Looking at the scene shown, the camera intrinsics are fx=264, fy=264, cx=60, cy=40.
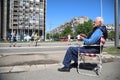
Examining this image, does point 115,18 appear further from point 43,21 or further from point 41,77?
point 43,21

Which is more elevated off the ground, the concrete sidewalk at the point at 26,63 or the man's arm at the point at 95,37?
the man's arm at the point at 95,37

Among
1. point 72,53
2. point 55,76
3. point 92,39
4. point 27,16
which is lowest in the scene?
point 55,76

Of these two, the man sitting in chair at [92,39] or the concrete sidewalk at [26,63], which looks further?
the concrete sidewalk at [26,63]

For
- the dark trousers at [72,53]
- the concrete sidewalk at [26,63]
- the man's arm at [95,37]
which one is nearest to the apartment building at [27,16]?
the concrete sidewalk at [26,63]

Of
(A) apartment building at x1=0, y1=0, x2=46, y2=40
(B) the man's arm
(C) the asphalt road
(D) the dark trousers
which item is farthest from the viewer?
(A) apartment building at x1=0, y1=0, x2=46, y2=40

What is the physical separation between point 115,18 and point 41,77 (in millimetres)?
10792

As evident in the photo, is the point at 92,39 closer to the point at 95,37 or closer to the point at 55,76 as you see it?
the point at 95,37

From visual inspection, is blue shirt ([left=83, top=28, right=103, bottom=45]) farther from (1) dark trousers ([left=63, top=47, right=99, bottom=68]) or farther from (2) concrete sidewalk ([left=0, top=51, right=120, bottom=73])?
(2) concrete sidewalk ([left=0, top=51, right=120, bottom=73])

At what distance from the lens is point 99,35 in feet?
22.6

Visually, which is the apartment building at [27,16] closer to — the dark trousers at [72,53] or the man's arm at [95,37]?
the dark trousers at [72,53]

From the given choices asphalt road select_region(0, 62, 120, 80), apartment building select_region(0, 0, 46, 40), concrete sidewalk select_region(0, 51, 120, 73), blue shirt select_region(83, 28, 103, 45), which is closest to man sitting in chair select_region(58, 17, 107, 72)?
blue shirt select_region(83, 28, 103, 45)

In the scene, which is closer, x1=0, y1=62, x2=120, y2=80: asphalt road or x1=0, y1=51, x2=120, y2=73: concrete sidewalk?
x1=0, y1=62, x2=120, y2=80: asphalt road

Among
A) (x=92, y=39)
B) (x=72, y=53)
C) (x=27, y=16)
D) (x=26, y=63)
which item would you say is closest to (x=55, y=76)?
(x=72, y=53)

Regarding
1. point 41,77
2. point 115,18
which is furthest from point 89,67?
point 115,18
